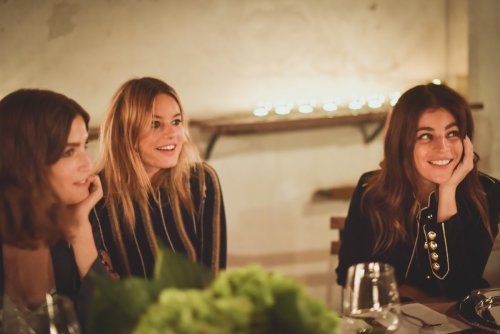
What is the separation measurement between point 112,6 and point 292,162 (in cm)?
141

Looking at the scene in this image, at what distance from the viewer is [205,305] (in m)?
0.61

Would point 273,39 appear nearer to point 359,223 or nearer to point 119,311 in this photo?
point 359,223

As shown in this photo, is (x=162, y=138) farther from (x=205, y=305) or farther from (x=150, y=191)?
(x=205, y=305)

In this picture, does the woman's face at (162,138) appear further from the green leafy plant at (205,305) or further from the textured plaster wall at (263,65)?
the green leafy plant at (205,305)

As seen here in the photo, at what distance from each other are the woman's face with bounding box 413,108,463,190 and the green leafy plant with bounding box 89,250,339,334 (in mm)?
1396

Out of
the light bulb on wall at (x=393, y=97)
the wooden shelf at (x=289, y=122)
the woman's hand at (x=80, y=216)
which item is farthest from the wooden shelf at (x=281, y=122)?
the woman's hand at (x=80, y=216)

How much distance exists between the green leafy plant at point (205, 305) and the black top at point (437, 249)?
1.24m

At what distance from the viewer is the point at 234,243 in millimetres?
3350

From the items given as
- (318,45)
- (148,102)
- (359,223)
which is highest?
(318,45)

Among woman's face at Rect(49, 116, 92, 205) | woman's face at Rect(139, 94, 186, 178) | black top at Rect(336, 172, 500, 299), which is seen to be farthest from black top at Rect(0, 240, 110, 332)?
black top at Rect(336, 172, 500, 299)

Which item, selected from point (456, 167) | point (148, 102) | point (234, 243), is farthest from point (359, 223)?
point (234, 243)

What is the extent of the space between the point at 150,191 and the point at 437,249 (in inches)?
42.5

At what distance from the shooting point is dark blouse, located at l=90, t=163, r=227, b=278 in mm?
1979

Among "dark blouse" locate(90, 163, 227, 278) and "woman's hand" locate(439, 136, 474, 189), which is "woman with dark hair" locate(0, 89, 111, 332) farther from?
"woman's hand" locate(439, 136, 474, 189)
